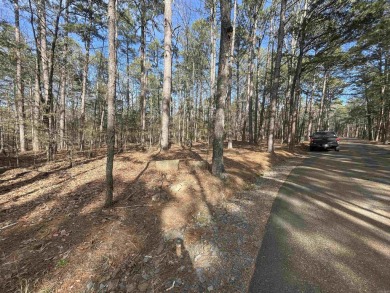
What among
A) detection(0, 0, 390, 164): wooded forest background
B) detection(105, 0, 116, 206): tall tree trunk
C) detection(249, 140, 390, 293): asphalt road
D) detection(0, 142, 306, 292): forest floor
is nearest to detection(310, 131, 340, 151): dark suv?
detection(0, 0, 390, 164): wooded forest background

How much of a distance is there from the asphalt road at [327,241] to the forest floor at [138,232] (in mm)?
303

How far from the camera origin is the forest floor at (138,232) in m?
2.76

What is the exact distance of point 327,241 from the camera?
3.38 metres

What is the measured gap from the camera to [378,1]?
9961mm

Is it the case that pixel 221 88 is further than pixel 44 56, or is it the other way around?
pixel 44 56

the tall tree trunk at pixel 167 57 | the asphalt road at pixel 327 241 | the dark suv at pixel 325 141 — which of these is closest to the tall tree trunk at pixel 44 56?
the tall tree trunk at pixel 167 57

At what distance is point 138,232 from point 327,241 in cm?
356

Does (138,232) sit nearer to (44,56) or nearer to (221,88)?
(221,88)

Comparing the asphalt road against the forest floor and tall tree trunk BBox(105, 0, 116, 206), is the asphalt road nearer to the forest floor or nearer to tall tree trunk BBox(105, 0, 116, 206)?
the forest floor

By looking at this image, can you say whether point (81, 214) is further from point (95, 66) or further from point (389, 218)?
point (95, 66)

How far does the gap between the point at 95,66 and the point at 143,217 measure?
22.7 m

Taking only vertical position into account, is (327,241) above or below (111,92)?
below

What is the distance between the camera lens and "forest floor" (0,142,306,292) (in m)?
2.76

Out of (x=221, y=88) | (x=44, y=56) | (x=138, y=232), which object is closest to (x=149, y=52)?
(x=44, y=56)
